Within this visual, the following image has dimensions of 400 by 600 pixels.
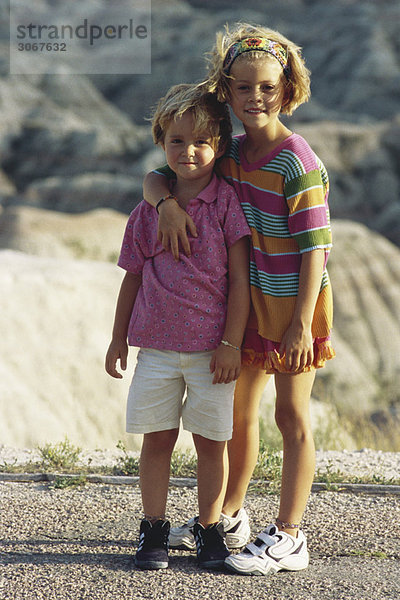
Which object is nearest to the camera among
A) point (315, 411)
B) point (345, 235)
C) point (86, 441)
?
point (86, 441)

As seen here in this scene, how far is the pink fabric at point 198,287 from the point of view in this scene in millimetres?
2973

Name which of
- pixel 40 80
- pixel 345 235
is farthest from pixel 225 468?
pixel 40 80

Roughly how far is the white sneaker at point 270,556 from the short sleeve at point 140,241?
113 cm

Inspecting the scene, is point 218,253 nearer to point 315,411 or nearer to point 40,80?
point 315,411

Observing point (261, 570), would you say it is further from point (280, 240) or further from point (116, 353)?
point (280, 240)

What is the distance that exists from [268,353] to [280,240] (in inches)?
16.8

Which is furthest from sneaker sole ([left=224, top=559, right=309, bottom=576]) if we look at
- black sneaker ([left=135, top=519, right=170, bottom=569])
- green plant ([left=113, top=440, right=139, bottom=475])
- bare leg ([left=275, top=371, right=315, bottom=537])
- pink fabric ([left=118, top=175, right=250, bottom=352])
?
green plant ([left=113, top=440, right=139, bottom=475])

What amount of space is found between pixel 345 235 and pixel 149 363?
18119 mm

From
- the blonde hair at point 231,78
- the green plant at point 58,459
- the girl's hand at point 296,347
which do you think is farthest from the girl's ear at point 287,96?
the green plant at point 58,459

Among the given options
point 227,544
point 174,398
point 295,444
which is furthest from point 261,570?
point 174,398

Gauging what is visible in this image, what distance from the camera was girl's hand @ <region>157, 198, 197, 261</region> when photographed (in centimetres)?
296

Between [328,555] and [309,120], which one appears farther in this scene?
[309,120]

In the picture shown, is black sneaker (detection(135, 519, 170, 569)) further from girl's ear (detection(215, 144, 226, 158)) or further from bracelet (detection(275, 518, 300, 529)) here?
girl's ear (detection(215, 144, 226, 158))

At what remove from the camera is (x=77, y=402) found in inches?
277
